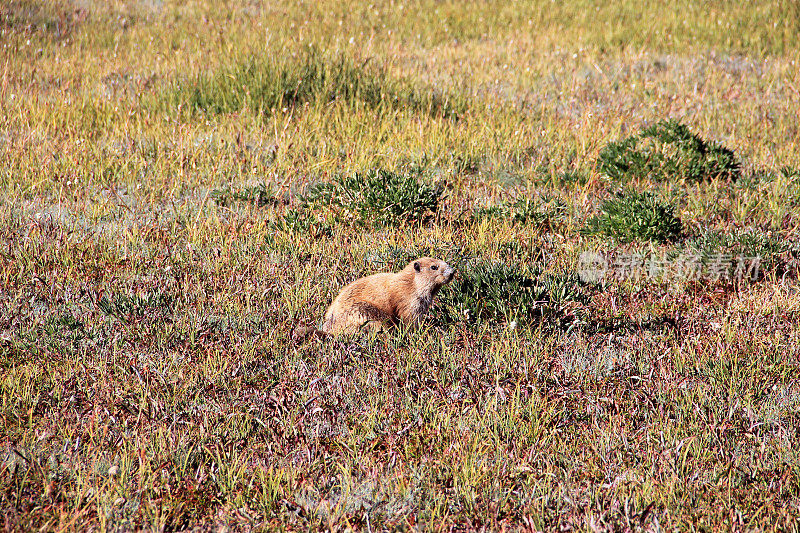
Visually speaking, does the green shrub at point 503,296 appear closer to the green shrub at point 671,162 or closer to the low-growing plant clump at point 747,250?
the low-growing plant clump at point 747,250

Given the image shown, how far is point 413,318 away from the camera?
14.4ft

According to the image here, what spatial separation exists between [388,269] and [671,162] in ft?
11.4

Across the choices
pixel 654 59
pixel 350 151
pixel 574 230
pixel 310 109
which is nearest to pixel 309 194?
pixel 350 151

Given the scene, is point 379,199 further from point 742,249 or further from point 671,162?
point 671,162

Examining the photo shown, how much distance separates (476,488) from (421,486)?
25 centimetres

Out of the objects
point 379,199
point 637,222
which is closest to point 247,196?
point 379,199

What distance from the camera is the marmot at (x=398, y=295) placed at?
427 centimetres

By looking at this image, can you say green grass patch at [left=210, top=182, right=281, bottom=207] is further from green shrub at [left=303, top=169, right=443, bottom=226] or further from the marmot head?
the marmot head

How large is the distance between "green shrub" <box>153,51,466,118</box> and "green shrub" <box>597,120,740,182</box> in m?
2.19

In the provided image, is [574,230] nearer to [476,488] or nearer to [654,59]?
[476,488]

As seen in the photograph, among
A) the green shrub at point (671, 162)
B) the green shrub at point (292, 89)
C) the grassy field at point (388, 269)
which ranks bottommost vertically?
the grassy field at point (388, 269)

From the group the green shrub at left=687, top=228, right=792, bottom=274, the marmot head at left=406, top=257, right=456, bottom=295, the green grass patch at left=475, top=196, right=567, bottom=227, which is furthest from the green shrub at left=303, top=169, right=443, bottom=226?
the green shrub at left=687, top=228, right=792, bottom=274

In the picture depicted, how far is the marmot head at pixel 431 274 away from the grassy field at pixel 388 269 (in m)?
0.22

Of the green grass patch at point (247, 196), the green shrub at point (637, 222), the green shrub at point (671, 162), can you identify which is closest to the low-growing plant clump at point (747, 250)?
the green shrub at point (637, 222)
